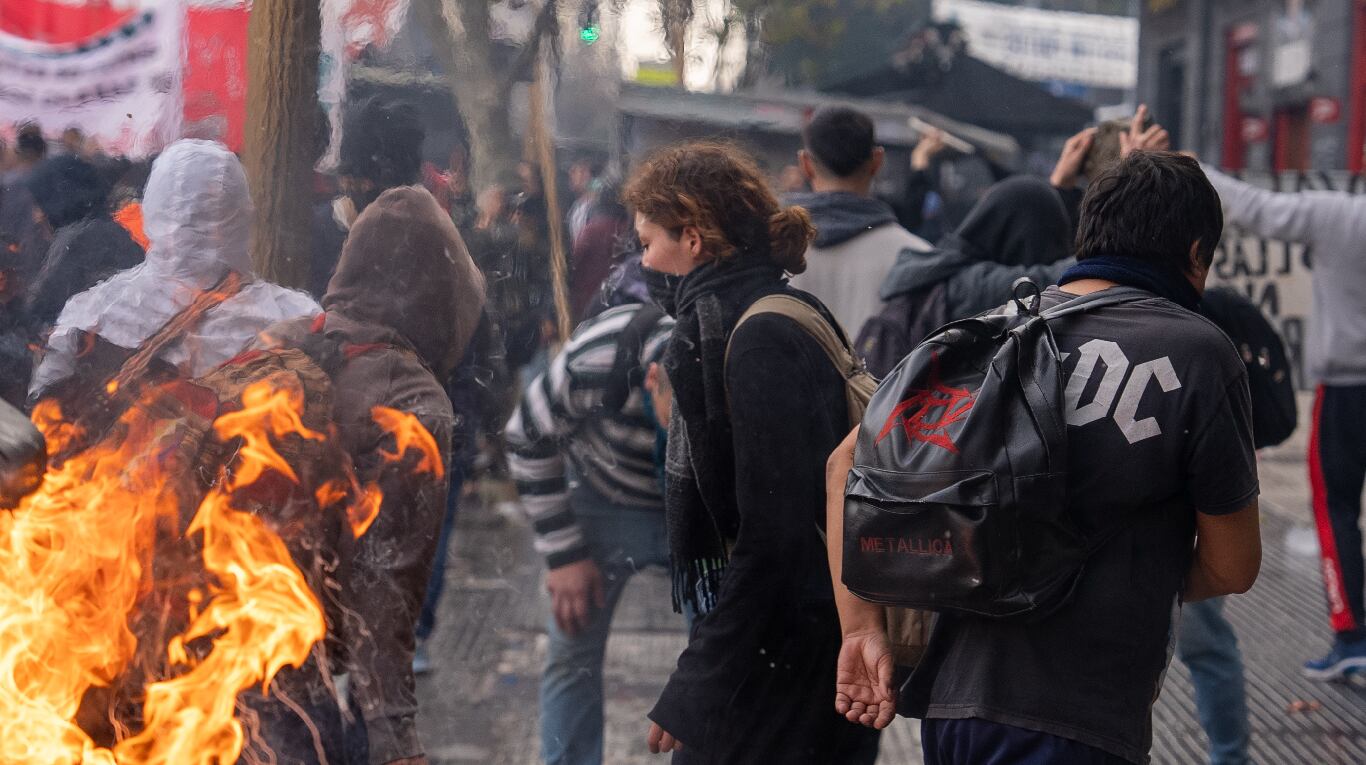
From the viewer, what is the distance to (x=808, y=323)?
2.56 m

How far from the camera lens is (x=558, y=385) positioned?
3.24 m

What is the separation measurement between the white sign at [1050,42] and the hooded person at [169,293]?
80.6ft

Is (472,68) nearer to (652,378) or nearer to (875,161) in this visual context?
(652,378)

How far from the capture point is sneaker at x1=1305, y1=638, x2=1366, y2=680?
Result: 4.79 m

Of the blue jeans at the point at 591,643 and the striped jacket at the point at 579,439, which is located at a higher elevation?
the striped jacket at the point at 579,439

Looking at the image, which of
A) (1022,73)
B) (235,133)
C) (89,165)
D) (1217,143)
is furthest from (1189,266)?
(1022,73)

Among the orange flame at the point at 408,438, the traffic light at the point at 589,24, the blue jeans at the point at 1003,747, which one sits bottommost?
the blue jeans at the point at 1003,747

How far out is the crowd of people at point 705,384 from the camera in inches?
79.6

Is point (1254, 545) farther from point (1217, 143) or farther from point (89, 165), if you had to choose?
point (1217, 143)

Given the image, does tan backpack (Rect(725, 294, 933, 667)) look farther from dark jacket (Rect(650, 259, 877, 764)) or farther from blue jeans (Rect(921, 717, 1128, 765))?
blue jeans (Rect(921, 717, 1128, 765))

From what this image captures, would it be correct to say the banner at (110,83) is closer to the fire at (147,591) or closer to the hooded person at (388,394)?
the hooded person at (388,394)

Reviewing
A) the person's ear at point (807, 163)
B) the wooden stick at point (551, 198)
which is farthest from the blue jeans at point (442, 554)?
the person's ear at point (807, 163)

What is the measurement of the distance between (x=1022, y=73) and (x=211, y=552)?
26.6m

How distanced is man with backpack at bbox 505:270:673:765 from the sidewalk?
30 centimetres
